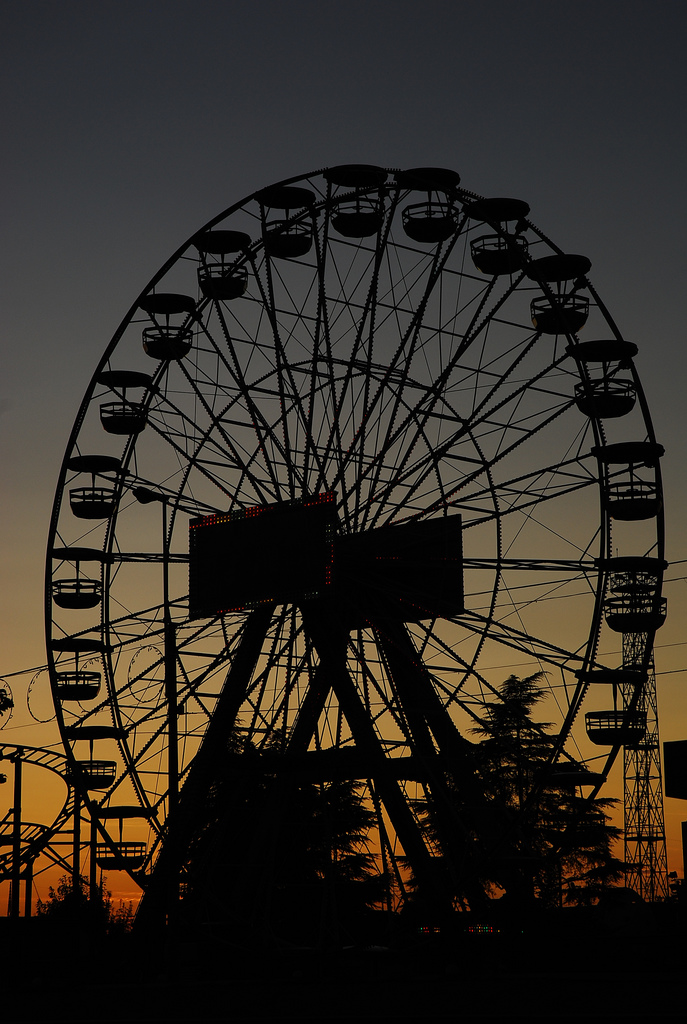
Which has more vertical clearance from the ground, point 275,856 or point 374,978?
point 275,856

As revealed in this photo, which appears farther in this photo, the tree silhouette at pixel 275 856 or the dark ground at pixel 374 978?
the tree silhouette at pixel 275 856

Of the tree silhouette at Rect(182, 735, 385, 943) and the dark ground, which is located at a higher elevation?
the tree silhouette at Rect(182, 735, 385, 943)

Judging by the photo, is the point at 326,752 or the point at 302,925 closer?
the point at 326,752

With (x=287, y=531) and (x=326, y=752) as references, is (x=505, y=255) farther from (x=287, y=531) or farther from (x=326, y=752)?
(x=326, y=752)

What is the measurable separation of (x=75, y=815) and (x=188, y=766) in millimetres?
6593

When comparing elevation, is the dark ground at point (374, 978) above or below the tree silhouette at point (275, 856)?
below

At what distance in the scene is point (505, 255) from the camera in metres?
29.7

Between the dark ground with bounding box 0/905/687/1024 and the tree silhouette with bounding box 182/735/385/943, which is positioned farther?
the tree silhouette with bounding box 182/735/385/943

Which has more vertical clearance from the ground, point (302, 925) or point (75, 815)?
point (75, 815)

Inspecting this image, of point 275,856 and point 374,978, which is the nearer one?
point 374,978

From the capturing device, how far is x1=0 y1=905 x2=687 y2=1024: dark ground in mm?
21297

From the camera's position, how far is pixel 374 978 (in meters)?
27.8

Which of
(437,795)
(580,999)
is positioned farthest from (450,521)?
(580,999)

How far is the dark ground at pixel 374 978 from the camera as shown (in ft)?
69.9
